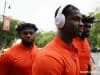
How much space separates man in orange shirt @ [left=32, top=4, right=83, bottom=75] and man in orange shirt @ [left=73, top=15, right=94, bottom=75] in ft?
5.95

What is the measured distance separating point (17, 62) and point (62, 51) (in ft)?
9.44

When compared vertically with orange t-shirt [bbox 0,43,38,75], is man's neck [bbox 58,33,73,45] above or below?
above

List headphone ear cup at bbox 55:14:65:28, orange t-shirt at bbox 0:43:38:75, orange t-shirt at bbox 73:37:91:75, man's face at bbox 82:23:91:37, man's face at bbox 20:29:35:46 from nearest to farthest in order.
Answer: headphone ear cup at bbox 55:14:65:28, orange t-shirt at bbox 73:37:91:75, man's face at bbox 82:23:91:37, orange t-shirt at bbox 0:43:38:75, man's face at bbox 20:29:35:46

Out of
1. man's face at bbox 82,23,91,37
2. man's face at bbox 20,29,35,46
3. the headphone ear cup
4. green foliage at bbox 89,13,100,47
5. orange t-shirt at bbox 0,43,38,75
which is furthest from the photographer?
green foliage at bbox 89,13,100,47

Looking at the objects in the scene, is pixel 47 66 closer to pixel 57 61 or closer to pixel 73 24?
pixel 57 61

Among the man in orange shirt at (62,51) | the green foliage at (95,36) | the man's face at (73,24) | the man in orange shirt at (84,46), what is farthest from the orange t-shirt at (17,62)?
the green foliage at (95,36)

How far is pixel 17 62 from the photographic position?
714 cm

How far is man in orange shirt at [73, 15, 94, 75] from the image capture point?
6358mm

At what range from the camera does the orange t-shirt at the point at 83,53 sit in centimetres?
633

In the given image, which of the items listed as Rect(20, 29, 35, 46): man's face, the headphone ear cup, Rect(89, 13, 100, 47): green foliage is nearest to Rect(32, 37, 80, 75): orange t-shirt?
the headphone ear cup

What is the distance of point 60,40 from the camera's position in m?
4.41

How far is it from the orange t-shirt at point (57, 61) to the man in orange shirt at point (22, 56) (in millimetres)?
2601

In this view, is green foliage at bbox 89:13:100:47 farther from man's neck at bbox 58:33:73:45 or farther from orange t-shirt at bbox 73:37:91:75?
man's neck at bbox 58:33:73:45

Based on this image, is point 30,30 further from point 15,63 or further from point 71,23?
point 71,23
